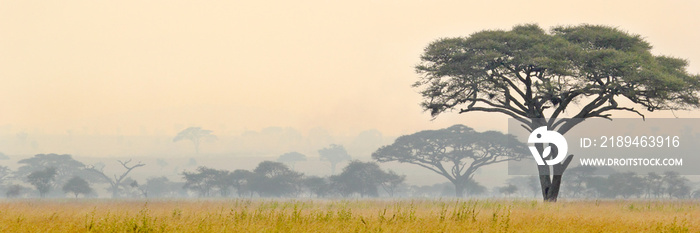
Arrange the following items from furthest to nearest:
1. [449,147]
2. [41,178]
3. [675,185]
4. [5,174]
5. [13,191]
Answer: [5,174] → [13,191] → [675,185] → [41,178] → [449,147]

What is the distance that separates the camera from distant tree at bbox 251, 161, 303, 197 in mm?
76938

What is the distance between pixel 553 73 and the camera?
31562 millimetres

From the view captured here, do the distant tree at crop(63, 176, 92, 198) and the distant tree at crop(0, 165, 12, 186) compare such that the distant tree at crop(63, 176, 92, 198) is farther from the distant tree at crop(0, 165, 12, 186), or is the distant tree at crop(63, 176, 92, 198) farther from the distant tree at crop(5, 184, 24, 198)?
the distant tree at crop(0, 165, 12, 186)

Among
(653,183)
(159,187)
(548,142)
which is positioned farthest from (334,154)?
(548,142)

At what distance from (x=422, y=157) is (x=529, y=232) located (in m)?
51.0

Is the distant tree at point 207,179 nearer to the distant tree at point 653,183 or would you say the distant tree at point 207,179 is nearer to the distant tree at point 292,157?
the distant tree at point 653,183

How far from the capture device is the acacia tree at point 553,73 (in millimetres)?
30891

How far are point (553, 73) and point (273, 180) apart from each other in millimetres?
49768

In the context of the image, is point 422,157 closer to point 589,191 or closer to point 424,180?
point 589,191

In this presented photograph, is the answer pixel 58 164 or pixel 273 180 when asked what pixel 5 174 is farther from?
pixel 273 180

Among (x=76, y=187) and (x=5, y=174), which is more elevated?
(x=5, y=174)

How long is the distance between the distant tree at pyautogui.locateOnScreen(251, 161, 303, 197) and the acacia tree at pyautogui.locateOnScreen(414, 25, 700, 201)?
45016mm

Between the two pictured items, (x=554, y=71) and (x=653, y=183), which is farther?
(x=653, y=183)

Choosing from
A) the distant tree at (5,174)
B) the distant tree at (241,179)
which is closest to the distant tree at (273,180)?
the distant tree at (241,179)
